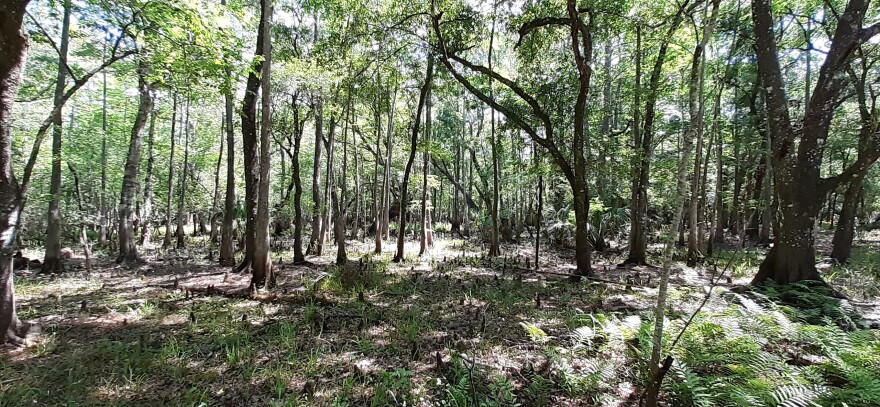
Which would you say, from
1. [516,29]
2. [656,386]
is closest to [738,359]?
[656,386]

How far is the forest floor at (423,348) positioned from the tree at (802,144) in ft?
Answer: 2.43

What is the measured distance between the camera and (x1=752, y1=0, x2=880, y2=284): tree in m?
6.26

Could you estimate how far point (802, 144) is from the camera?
21.7 feet

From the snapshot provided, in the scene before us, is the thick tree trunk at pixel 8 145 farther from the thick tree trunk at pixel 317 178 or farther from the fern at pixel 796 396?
the fern at pixel 796 396

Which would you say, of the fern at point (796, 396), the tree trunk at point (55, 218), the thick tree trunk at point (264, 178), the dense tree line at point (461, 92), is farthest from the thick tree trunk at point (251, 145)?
the fern at point (796, 396)

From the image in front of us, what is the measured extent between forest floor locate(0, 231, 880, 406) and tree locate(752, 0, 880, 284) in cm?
74

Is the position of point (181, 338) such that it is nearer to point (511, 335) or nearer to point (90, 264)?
point (511, 335)

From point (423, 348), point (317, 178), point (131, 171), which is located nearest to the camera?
point (423, 348)

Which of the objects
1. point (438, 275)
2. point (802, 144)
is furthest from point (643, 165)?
→ point (438, 275)

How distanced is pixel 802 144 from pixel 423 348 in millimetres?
7624

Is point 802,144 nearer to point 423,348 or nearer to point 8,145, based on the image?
point 423,348

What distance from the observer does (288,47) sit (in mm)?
12203

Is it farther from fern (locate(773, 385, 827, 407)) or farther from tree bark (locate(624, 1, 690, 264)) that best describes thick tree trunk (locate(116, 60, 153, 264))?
tree bark (locate(624, 1, 690, 264))

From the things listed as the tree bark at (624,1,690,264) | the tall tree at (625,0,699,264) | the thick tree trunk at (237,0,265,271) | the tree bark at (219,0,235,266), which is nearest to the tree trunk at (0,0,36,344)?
the thick tree trunk at (237,0,265,271)
